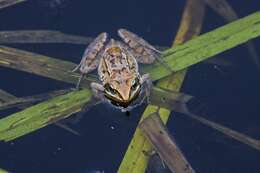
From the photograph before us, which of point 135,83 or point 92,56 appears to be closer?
point 135,83

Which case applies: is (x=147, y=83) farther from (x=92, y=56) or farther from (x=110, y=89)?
(x=92, y=56)

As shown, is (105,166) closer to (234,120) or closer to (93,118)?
(93,118)

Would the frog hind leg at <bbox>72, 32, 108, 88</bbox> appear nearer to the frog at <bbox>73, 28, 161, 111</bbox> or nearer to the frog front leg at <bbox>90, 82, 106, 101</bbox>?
the frog at <bbox>73, 28, 161, 111</bbox>

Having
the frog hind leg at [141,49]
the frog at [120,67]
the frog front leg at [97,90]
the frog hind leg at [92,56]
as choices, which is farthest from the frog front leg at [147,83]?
the frog hind leg at [92,56]

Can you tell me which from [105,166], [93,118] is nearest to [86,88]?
[93,118]

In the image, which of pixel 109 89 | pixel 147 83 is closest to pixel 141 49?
pixel 147 83

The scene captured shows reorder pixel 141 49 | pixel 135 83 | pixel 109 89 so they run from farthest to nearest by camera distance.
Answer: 1. pixel 141 49
2. pixel 109 89
3. pixel 135 83

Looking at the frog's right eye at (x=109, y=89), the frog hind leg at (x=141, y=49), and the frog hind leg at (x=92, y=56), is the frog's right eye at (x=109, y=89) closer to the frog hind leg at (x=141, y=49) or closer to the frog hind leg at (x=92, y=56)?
the frog hind leg at (x=92, y=56)
